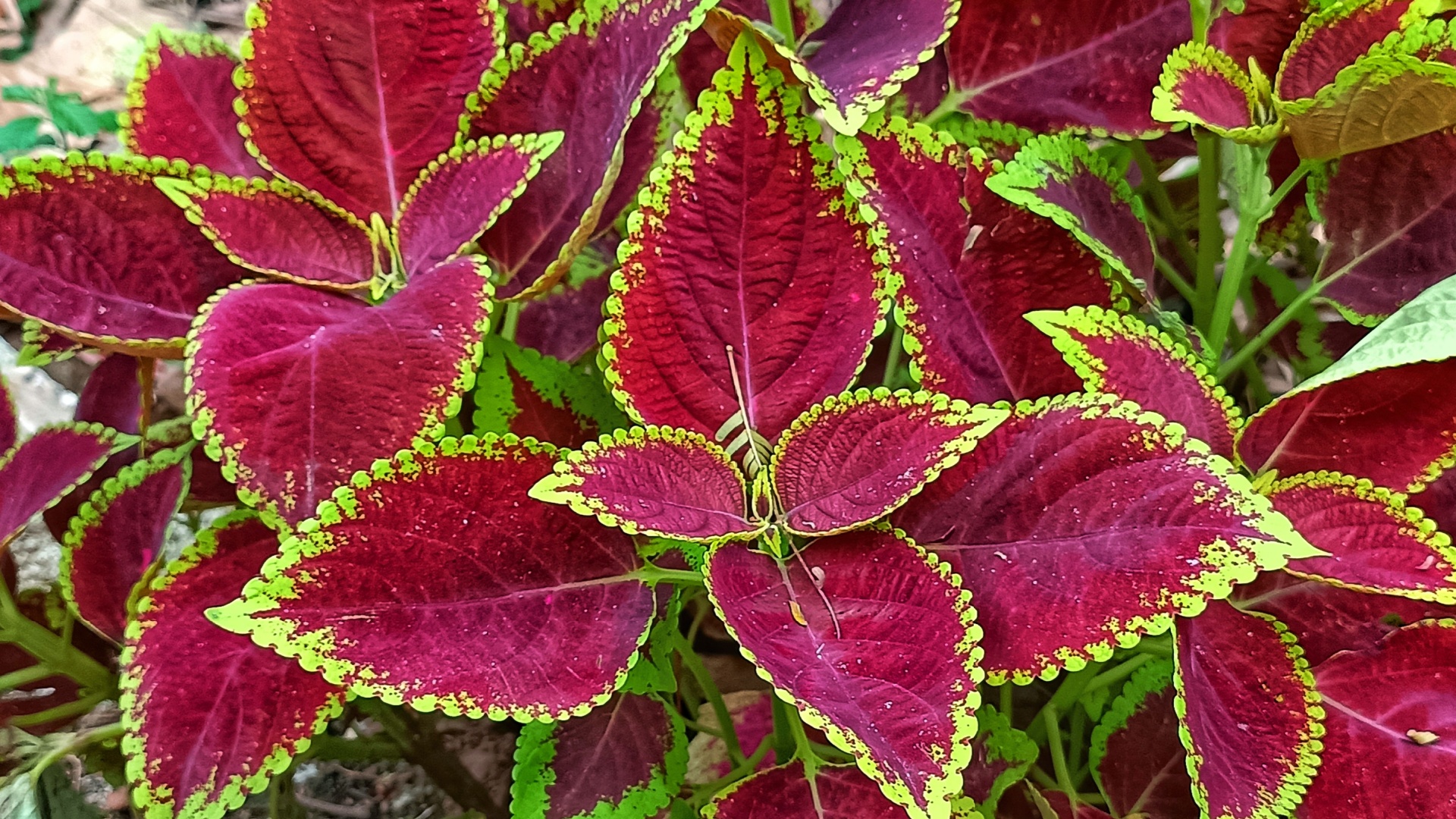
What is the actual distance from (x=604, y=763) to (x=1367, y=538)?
0.42 meters

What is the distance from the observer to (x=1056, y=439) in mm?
470

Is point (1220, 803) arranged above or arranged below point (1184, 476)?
below

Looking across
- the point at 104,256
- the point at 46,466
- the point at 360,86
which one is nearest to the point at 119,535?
the point at 46,466

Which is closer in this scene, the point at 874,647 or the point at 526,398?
the point at 874,647

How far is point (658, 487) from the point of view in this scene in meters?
0.47

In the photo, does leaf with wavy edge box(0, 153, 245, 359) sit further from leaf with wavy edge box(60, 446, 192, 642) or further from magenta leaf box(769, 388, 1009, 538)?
magenta leaf box(769, 388, 1009, 538)

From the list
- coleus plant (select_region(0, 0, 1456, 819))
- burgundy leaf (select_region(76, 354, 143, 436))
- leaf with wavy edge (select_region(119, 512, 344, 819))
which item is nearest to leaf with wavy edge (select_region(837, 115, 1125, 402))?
coleus plant (select_region(0, 0, 1456, 819))

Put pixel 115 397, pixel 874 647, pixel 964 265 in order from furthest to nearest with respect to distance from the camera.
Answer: pixel 115 397, pixel 964 265, pixel 874 647

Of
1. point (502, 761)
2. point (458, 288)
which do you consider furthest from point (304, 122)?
point (502, 761)

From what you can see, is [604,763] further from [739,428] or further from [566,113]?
[566,113]

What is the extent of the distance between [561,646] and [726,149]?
25 centimetres

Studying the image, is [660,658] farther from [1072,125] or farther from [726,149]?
[1072,125]

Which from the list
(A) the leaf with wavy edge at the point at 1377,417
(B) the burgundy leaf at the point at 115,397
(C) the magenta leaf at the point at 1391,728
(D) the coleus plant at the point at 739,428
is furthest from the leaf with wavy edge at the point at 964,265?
(B) the burgundy leaf at the point at 115,397

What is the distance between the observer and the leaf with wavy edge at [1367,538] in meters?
0.48
